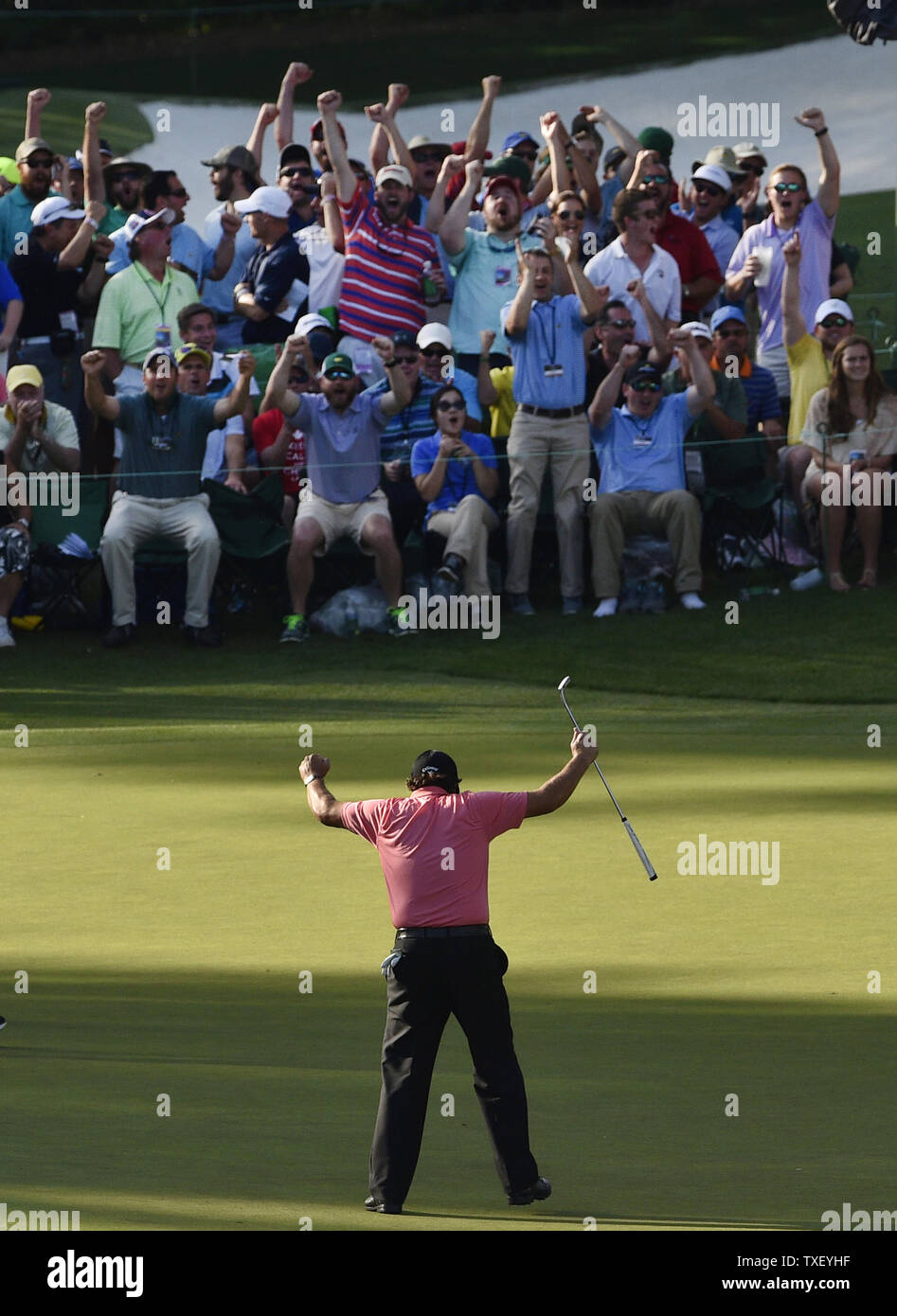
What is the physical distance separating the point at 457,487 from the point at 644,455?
137cm

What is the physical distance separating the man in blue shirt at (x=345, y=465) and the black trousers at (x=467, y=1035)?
450 inches

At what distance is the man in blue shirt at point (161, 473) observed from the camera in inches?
727

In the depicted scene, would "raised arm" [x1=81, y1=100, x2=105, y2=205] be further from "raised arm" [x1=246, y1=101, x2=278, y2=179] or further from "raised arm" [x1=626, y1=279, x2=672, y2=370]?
"raised arm" [x1=626, y1=279, x2=672, y2=370]

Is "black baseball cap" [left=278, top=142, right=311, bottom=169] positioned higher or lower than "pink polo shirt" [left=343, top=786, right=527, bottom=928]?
higher

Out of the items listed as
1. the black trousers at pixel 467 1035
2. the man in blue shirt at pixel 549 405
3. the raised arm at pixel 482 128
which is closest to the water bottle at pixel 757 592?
the man in blue shirt at pixel 549 405

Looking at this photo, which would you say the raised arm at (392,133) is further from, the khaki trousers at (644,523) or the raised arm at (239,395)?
the khaki trousers at (644,523)

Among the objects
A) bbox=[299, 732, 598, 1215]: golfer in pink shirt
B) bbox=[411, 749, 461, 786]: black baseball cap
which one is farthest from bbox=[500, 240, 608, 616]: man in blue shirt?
bbox=[299, 732, 598, 1215]: golfer in pink shirt

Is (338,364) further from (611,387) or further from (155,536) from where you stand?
(611,387)

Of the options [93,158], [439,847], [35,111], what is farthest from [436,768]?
[35,111]

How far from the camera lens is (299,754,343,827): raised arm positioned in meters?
7.80

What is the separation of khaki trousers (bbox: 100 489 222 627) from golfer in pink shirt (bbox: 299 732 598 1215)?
36.9 ft

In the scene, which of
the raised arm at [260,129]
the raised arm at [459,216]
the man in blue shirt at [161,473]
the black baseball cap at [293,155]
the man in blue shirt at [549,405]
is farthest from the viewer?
the raised arm at [260,129]

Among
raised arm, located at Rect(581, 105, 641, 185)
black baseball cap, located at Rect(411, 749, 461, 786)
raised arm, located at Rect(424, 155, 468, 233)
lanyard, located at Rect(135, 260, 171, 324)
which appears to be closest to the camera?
black baseball cap, located at Rect(411, 749, 461, 786)

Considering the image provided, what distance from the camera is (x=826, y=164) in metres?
20.0
